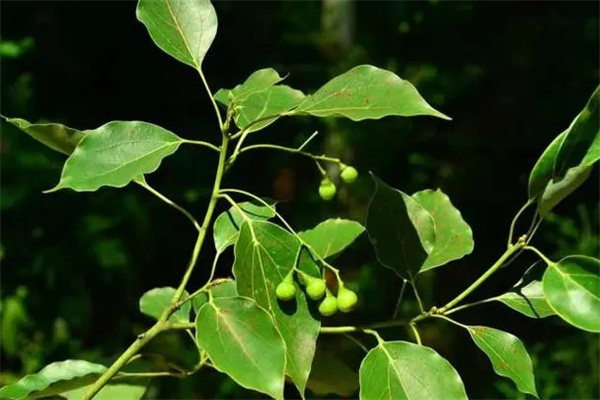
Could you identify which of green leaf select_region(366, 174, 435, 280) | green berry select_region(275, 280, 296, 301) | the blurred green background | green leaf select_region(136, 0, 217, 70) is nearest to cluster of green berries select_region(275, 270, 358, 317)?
green berry select_region(275, 280, 296, 301)

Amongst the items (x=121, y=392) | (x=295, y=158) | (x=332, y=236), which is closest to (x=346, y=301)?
(x=332, y=236)

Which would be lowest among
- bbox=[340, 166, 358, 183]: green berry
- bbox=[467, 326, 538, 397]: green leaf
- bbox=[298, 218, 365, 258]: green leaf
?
bbox=[467, 326, 538, 397]: green leaf

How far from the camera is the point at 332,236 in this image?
2.71ft

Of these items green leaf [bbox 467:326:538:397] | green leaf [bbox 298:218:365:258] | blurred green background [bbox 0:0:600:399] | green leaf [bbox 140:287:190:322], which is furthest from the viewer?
blurred green background [bbox 0:0:600:399]

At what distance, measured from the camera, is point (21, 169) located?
69.2 inches

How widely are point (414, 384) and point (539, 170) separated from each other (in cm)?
20

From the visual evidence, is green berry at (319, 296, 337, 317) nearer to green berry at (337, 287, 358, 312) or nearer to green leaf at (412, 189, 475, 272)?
green berry at (337, 287, 358, 312)

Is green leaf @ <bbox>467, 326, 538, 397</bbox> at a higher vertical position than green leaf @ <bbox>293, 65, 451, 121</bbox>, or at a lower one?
lower

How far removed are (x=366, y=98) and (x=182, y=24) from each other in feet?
0.61

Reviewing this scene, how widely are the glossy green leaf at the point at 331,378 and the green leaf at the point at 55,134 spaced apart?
1.06ft

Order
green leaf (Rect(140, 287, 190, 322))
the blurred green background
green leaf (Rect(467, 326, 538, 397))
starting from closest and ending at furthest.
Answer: green leaf (Rect(467, 326, 538, 397)) → green leaf (Rect(140, 287, 190, 322)) → the blurred green background

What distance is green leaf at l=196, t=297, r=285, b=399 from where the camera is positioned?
0.60 metres

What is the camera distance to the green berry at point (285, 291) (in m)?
0.65

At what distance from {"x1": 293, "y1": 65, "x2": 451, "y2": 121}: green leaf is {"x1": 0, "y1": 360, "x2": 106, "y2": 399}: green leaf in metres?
0.31
